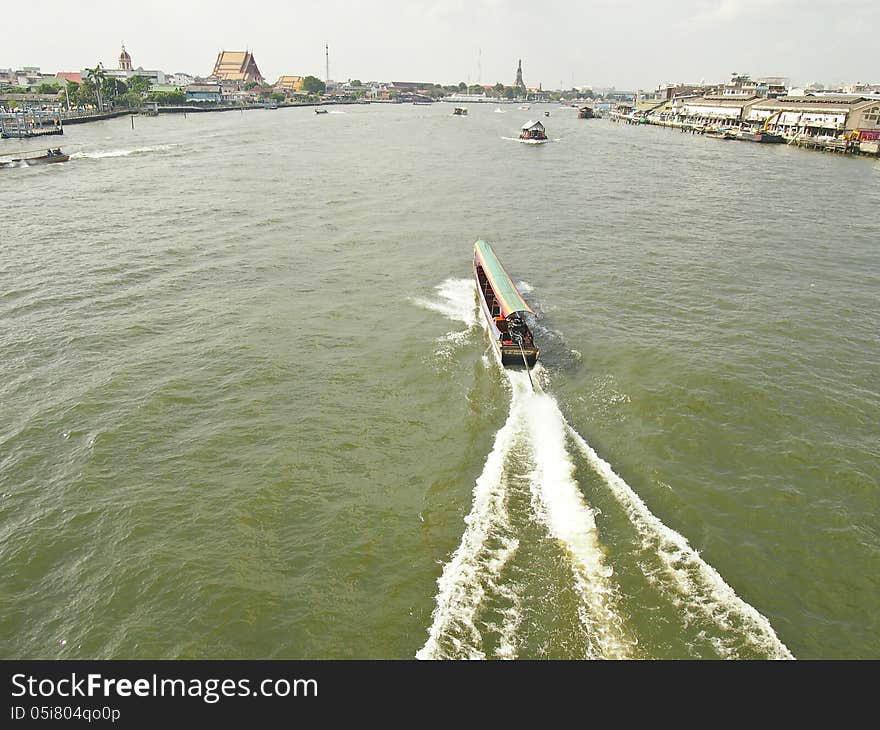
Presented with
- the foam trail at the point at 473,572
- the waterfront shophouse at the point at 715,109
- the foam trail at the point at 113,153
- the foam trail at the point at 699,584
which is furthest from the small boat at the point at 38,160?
the waterfront shophouse at the point at 715,109

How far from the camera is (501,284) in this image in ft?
87.6

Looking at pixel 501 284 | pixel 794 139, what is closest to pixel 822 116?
pixel 794 139

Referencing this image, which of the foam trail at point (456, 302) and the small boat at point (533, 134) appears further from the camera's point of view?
the small boat at point (533, 134)

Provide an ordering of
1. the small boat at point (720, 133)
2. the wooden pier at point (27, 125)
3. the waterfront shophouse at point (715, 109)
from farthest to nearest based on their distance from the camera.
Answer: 1. the waterfront shophouse at point (715, 109)
2. the small boat at point (720, 133)
3. the wooden pier at point (27, 125)

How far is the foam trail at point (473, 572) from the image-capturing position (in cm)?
1231

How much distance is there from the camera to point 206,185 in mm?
59281

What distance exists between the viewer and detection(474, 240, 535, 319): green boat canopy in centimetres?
2417

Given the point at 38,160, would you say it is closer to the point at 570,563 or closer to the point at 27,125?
the point at 27,125

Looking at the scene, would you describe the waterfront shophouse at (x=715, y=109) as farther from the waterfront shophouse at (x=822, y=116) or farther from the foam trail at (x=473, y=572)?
the foam trail at (x=473, y=572)
